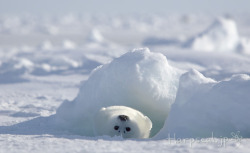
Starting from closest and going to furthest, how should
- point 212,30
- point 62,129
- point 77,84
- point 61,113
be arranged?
1. point 62,129
2. point 61,113
3. point 77,84
4. point 212,30

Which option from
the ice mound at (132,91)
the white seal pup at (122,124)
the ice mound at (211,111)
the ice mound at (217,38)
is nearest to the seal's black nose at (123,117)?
the white seal pup at (122,124)

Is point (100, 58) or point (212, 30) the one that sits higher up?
point (212, 30)

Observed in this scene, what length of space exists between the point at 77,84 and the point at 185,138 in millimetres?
3651

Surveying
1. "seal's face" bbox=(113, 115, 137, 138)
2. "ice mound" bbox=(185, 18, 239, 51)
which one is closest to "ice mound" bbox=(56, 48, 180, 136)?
"seal's face" bbox=(113, 115, 137, 138)

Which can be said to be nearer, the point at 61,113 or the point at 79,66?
the point at 61,113

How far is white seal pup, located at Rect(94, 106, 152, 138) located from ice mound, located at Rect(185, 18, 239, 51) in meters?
8.68

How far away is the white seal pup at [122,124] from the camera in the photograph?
254 centimetres

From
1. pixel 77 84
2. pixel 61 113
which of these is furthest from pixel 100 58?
pixel 61 113

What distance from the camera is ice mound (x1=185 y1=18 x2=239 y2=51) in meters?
11.3

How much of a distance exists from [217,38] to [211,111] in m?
9.36

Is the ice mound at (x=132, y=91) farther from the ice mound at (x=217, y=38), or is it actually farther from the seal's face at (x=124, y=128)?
the ice mound at (x=217, y=38)

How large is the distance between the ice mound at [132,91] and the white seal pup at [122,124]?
0.36 meters

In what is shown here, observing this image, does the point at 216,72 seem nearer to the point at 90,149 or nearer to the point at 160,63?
the point at 160,63

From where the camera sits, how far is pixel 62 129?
3.07 metres
